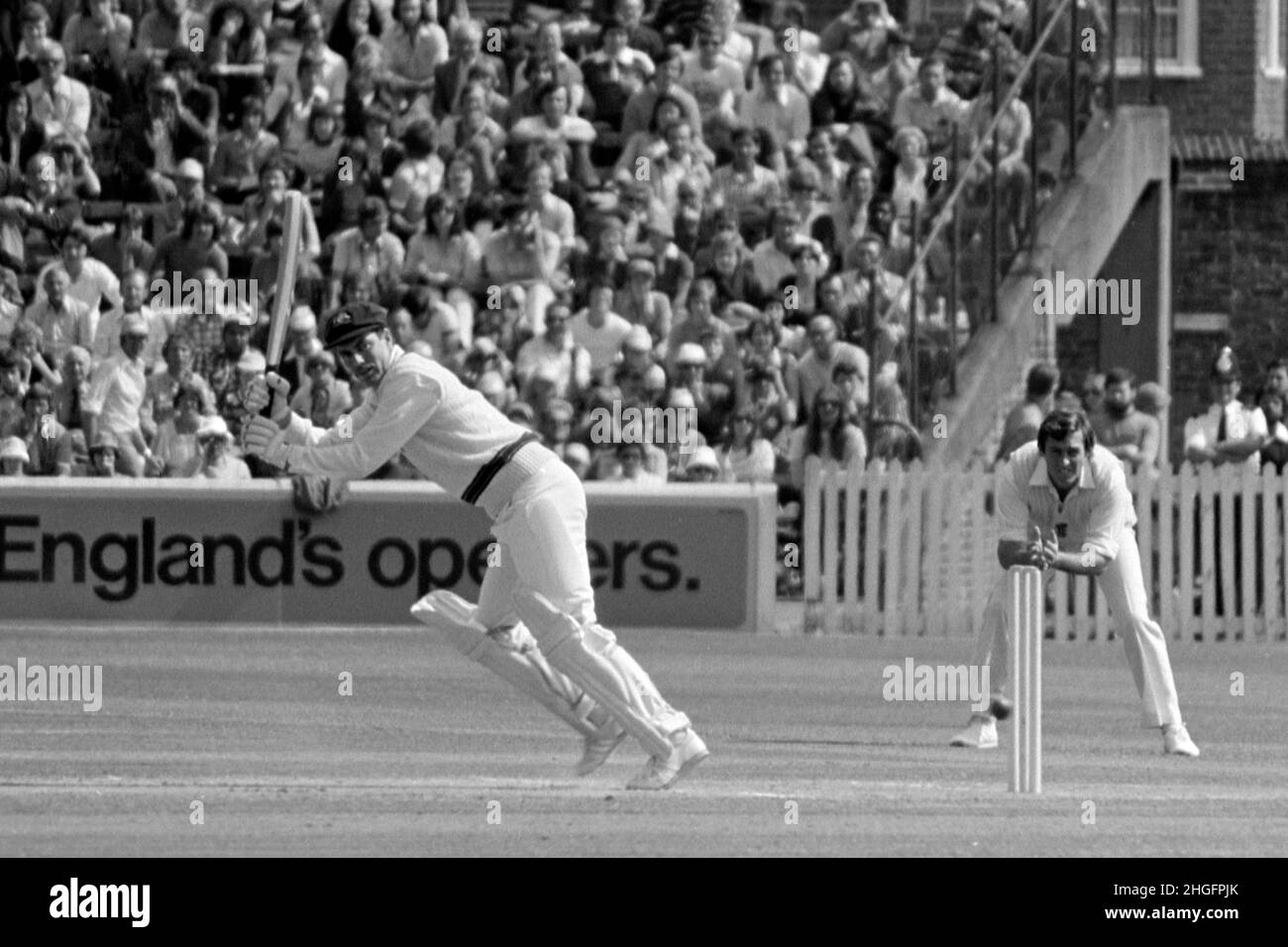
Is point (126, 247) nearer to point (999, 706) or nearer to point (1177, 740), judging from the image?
point (999, 706)

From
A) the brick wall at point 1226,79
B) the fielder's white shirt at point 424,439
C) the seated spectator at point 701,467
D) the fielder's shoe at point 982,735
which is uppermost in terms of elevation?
the brick wall at point 1226,79

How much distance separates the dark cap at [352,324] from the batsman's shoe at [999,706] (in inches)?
151

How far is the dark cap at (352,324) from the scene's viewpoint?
13609 millimetres

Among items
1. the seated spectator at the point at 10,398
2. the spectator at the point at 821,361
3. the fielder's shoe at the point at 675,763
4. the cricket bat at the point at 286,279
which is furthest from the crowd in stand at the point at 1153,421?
the fielder's shoe at the point at 675,763

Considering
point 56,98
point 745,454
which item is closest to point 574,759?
point 745,454

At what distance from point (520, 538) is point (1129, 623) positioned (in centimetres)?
362

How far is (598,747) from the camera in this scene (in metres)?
14.3

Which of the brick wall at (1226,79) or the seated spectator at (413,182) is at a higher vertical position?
the brick wall at (1226,79)

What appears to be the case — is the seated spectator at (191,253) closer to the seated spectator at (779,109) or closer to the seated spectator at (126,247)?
the seated spectator at (126,247)

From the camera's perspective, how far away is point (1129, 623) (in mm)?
15758

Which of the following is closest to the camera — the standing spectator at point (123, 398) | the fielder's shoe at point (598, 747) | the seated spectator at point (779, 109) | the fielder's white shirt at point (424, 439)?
the fielder's white shirt at point (424, 439)

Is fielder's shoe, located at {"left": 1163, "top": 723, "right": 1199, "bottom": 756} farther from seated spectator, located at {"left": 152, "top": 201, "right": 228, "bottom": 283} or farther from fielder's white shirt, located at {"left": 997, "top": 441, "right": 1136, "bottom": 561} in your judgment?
seated spectator, located at {"left": 152, "top": 201, "right": 228, "bottom": 283}

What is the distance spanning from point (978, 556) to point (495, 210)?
4718 millimetres

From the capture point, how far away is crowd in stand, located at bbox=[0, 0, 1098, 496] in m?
23.9
